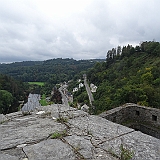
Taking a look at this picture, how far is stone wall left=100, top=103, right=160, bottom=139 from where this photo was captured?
5.29 meters

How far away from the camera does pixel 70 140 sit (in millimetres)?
1861

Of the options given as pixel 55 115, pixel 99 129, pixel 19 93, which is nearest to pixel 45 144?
pixel 99 129

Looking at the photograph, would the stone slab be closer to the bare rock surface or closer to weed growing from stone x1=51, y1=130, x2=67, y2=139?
the bare rock surface

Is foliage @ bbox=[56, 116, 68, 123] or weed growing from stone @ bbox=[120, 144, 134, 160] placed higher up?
foliage @ bbox=[56, 116, 68, 123]

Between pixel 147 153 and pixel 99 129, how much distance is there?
2.43ft

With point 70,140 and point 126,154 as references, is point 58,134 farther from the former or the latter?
point 126,154

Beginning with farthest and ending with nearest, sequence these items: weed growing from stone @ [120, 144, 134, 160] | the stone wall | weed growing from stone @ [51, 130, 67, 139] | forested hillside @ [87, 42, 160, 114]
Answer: forested hillside @ [87, 42, 160, 114] → the stone wall → weed growing from stone @ [51, 130, 67, 139] → weed growing from stone @ [120, 144, 134, 160]

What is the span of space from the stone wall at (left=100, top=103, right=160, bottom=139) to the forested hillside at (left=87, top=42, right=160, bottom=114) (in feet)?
14.4

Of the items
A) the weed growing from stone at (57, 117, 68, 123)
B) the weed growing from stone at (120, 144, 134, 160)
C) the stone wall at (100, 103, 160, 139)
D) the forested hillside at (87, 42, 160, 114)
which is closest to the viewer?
the weed growing from stone at (120, 144, 134, 160)

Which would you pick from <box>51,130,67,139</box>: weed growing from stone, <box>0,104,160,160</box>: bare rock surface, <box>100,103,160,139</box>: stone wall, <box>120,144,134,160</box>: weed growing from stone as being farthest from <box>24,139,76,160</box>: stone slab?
A: <box>100,103,160,139</box>: stone wall

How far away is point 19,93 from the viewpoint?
5538 cm

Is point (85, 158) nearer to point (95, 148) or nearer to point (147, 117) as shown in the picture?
point (95, 148)

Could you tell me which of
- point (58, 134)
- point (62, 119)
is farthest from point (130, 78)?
point (58, 134)

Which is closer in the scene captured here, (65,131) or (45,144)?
(45,144)
